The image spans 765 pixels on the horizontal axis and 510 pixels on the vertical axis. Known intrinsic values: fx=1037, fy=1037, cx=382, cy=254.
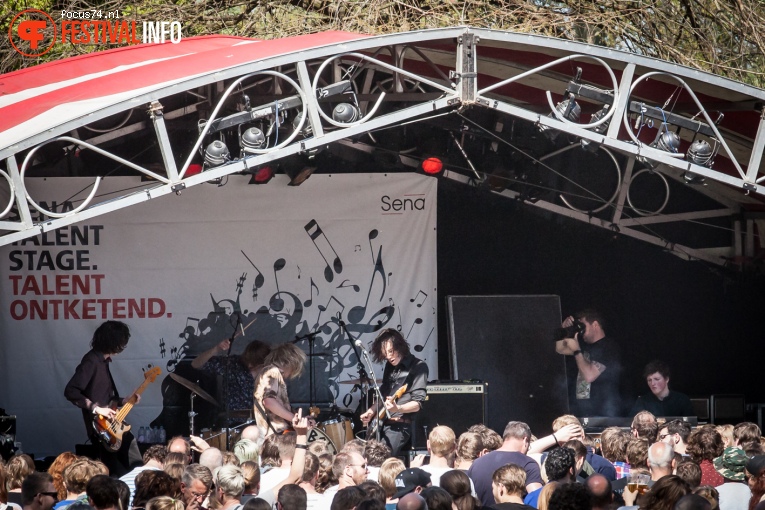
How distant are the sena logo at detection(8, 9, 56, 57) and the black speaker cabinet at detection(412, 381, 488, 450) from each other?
21.6ft

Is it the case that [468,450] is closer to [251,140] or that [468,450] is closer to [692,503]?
[692,503]

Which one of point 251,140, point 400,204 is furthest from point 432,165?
point 251,140

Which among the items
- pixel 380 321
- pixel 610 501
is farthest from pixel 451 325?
pixel 610 501

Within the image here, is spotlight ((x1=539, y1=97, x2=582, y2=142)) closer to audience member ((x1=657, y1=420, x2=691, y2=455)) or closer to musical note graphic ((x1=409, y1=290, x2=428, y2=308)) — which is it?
audience member ((x1=657, y1=420, x2=691, y2=455))

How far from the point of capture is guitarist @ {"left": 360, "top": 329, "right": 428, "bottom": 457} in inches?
327

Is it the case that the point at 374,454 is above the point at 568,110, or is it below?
below

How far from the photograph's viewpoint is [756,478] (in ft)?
16.8

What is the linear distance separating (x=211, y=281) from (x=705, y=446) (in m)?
5.30

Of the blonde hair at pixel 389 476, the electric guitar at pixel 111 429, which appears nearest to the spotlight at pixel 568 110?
the blonde hair at pixel 389 476

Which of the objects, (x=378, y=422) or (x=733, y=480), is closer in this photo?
(x=733, y=480)

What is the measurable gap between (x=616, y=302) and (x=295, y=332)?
3214 millimetres

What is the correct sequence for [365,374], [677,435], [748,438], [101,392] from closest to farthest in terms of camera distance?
[748,438], [677,435], [101,392], [365,374]

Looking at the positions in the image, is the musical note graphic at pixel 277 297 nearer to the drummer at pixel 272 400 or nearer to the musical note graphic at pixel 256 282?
the musical note graphic at pixel 256 282

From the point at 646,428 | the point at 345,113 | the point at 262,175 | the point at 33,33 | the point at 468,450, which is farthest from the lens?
the point at 33,33
